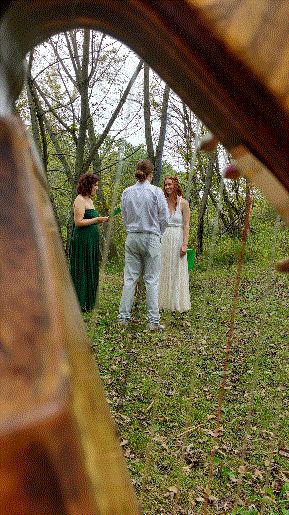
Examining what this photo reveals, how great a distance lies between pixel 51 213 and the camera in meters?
0.34

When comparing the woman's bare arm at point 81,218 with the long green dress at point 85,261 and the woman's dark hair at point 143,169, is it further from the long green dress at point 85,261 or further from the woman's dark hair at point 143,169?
Answer: the woman's dark hair at point 143,169

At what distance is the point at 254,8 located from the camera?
33cm

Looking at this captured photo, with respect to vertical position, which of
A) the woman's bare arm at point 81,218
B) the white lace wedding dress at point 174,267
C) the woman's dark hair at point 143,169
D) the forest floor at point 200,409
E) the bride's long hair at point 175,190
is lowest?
the forest floor at point 200,409

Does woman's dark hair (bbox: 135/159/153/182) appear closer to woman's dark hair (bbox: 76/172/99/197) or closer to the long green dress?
woman's dark hair (bbox: 76/172/99/197)

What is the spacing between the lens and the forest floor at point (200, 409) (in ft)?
6.63

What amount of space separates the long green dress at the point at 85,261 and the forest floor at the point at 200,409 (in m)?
0.15

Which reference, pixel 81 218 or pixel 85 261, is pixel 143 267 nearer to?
pixel 81 218

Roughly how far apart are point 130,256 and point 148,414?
4.22ft

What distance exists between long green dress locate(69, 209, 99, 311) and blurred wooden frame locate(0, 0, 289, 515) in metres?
3.86

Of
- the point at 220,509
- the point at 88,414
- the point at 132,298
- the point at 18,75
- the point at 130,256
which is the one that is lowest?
the point at 220,509

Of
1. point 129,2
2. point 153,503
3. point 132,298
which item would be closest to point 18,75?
point 129,2

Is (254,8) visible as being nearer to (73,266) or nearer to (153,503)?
(153,503)

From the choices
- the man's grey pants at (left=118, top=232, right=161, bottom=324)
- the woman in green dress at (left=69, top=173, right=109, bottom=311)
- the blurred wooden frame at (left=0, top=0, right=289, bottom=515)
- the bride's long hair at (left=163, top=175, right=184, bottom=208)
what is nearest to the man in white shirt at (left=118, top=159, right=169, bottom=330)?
the man's grey pants at (left=118, top=232, right=161, bottom=324)

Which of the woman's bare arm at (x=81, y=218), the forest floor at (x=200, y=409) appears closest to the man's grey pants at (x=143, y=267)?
the forest floor at (x=200, y=409)
